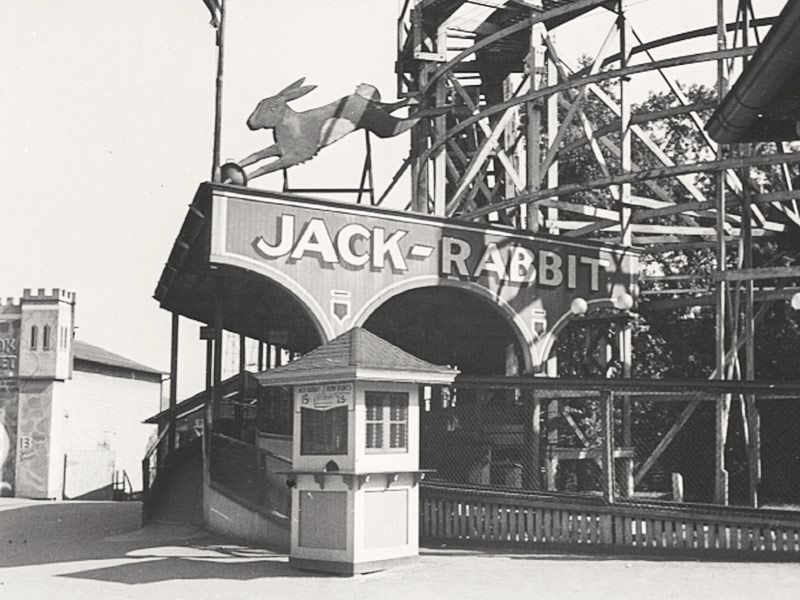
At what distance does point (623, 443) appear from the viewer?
18875 millimetres

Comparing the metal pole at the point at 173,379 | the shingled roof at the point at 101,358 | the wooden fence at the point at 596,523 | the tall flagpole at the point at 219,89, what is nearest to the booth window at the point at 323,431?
the wooden fence at the point at 596,523

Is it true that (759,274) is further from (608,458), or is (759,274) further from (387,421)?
(387,421)

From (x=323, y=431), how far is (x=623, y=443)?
26.8ft

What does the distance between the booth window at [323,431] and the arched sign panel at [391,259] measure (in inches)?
142

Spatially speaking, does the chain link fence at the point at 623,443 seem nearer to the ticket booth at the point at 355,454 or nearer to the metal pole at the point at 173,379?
the ticket booth at the point at 355,454

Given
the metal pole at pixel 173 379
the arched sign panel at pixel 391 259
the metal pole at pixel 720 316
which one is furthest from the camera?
the metal pole at pixel 173 379

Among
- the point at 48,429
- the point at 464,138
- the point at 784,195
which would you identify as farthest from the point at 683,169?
the point at 48,429

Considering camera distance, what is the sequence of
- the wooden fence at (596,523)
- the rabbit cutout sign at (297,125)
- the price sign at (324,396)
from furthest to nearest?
the rabbit cutout sign at (297,125), the wooden fence at (596,523), the price sign at (324,396)

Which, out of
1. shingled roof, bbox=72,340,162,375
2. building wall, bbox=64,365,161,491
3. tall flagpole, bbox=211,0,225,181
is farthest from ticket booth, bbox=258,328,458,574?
shingled roof, bbox=72,340,162,375

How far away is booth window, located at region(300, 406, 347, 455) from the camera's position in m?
12.1

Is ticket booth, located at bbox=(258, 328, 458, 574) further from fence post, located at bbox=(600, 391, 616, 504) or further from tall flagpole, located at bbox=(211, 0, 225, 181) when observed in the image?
tall flagpole, located at bbox=(211, 0, 225, 181)

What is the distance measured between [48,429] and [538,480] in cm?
2451

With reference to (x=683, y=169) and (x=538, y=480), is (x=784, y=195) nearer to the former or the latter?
(x=683, y=169)

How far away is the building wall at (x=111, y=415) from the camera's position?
40.1 metres
